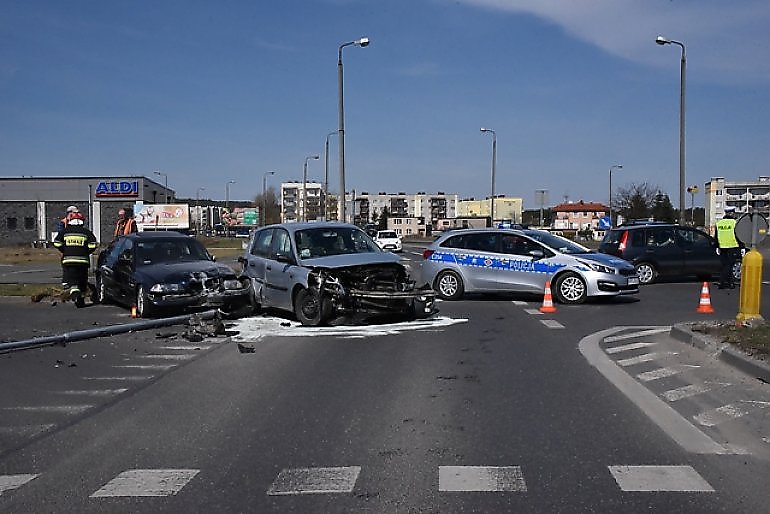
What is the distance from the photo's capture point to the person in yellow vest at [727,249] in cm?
1980

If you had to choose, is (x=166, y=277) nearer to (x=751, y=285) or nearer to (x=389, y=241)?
(x=751, y=285)

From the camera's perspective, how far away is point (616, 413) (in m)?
7.05

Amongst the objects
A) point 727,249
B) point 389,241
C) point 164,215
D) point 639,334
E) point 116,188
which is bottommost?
point 639,334

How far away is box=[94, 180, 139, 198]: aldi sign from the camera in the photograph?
7650 centimetres

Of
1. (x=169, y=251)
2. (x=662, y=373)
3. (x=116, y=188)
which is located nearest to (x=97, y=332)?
(x=169, y=251)

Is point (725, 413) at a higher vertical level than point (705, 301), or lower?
lower

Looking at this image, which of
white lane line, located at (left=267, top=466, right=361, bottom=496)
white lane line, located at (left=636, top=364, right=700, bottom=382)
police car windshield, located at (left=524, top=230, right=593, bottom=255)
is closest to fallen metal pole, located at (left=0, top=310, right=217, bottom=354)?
white lane line, located at (left=267, top=466, right=361, bottom=496)

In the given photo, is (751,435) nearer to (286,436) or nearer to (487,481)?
(487,481)

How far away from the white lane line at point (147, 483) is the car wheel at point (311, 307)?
7.23 meters

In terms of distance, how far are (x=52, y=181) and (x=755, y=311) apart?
78.4 meters

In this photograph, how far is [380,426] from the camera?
261 inches

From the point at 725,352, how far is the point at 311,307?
6307 millimetres

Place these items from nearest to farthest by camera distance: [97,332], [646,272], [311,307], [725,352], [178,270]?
[725,352]
[97,332]
[311,307]
[178,270]
[646,272]

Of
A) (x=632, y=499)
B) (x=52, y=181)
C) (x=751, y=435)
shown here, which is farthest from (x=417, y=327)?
(x=52, y=181)
